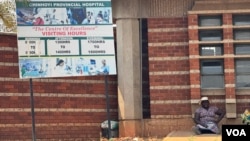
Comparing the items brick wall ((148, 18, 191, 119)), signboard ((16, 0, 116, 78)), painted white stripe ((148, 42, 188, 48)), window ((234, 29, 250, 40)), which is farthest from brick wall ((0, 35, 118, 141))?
window ((234, 29, 250, 40))

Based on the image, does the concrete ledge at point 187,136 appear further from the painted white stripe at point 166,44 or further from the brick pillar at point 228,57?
the painted white stripe at point 166,44

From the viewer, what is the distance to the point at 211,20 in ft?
43.0

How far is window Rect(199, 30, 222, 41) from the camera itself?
42.9ft

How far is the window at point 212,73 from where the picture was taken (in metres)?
13.1

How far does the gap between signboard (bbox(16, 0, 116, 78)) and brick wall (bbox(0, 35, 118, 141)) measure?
2.12 metres

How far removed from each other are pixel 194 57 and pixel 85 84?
2931 millimetres

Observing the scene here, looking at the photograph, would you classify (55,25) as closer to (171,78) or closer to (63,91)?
(63,91)

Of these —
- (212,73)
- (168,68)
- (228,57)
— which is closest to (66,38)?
(168,68)

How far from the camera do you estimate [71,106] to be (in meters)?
13.3

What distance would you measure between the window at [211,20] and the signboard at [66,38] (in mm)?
2959

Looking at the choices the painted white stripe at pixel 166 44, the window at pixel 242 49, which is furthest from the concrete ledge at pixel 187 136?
the window at pixel 242 49

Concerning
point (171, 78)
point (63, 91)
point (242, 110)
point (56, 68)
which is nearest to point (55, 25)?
point (56, 68)

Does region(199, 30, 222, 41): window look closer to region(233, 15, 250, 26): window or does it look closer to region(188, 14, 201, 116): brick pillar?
region(188, 14, 201, 116): brick pillar

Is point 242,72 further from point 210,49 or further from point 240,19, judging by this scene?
point 240,19
